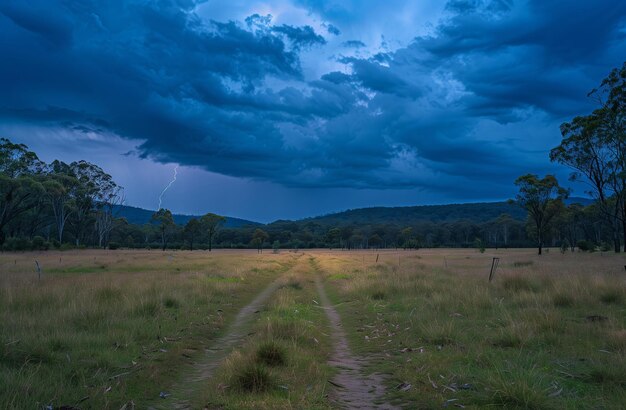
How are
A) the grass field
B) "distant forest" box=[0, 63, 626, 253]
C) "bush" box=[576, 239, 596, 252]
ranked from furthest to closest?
"bush" box=[576, 239, 596, 252] < "distant forest" box=[0, 63, 626, 253] < the grass field

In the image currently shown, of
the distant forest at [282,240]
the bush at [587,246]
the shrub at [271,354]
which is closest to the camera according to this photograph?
the shrub at [271,354]

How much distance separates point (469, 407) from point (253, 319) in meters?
8.49

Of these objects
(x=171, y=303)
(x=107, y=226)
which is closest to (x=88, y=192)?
(x=107, y=226)

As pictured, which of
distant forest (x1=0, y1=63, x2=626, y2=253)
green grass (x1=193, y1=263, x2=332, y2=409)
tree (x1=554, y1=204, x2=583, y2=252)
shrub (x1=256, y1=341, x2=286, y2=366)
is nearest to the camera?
green grass (x1=193, y1=263, x2=332, y2=409)

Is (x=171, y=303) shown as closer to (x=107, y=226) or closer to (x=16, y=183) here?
(x=16, y=183)

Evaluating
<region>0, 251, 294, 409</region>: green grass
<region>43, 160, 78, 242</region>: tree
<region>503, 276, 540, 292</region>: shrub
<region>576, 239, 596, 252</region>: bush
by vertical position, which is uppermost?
<region>43, 160, 78, 242</region>: tree

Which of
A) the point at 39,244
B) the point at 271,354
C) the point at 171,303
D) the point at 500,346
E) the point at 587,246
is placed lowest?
the point at 171,303

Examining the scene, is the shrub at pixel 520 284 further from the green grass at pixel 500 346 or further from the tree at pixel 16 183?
the tree at pixel 16 183

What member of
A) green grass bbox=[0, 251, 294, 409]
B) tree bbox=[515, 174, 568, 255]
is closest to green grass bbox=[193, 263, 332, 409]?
green grass bbox=[0, 251, 294, 409]

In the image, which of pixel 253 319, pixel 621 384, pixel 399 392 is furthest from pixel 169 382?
pixel 621 384

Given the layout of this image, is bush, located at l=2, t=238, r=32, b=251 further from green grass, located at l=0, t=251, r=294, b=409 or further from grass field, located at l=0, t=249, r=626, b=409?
grass field, located at l=0, t=249, r=626, b=409

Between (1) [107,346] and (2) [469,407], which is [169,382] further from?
(2) [469,407]

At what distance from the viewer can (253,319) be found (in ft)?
42.5

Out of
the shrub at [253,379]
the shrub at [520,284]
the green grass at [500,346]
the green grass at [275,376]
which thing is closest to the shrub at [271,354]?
the green grass at [275,376]
